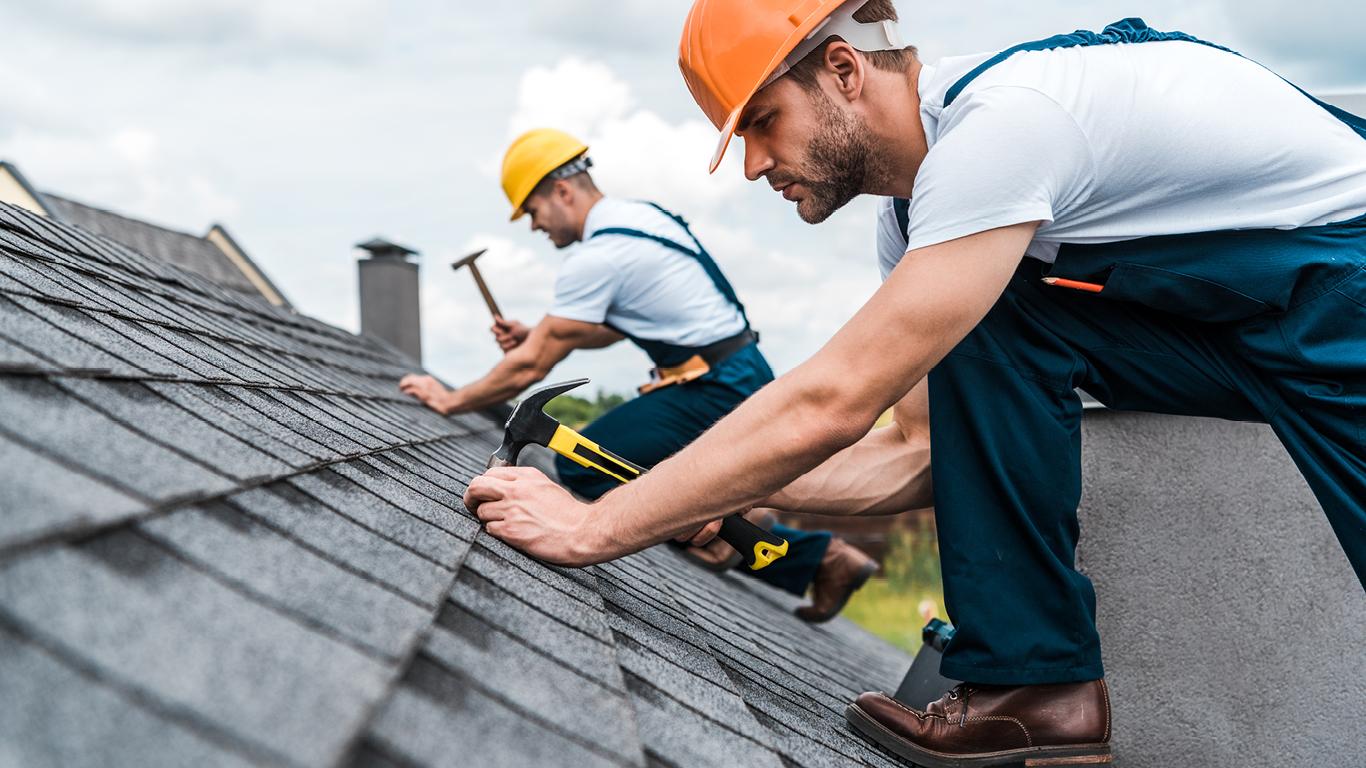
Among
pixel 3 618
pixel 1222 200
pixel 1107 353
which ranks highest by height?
pixel 1222 200

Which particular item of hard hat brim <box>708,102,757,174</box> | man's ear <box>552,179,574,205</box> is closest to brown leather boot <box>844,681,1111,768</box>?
hard hat brim <box>708,102,757,174</box>

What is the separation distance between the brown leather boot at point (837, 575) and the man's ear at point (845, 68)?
3.29 metres

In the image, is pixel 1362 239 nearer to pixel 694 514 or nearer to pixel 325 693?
pixel 694 514

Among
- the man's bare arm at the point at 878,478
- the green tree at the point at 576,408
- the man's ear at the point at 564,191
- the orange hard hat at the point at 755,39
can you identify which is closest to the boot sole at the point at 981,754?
the man's bare arm at the point at 878,478

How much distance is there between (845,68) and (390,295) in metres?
7.81

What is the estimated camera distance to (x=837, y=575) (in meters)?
5.19

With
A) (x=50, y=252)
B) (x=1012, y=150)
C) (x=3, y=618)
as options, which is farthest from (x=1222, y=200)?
(x=50, y=252)

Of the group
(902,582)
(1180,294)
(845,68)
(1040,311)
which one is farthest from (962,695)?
(902,582)

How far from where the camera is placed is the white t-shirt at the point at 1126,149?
179 cm

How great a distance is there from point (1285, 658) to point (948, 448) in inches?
59.2

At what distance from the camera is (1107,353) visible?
2381 mm

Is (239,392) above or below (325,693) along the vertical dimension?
below

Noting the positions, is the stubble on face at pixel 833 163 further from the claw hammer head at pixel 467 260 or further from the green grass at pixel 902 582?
the green grass at pixel 902 582

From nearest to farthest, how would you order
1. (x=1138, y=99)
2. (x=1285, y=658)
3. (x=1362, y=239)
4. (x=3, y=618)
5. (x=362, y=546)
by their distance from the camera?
(x=3, y=618), (x=362, y=546), (x=1138, y=99), (x=1362, y=239), (x=1285, y=658)
